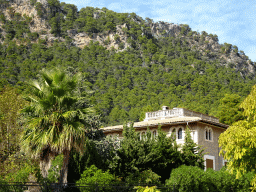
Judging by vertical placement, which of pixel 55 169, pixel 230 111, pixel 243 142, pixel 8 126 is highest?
pixel 230 111

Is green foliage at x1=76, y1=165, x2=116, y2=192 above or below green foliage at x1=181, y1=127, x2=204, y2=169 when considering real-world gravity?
below

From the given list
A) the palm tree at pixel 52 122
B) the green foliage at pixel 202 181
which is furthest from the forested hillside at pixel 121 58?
the palm tree at pixel 52 122

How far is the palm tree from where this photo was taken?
13430 millimetres

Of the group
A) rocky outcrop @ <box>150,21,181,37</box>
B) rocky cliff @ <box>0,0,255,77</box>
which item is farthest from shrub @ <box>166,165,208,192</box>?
rocky outcrop @ <box>150,21,181,37</box>

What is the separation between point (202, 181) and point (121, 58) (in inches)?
3706

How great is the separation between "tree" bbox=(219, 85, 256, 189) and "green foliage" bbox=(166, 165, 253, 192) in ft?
22.3

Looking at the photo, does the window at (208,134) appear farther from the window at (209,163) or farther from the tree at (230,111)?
the tree at (230,111)

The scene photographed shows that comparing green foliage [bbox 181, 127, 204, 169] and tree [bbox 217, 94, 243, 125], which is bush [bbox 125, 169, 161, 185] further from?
tree [bbox 217, 94, 243, 125]

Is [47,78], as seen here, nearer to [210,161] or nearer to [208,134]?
[208,134]

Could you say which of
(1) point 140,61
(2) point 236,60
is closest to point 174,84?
(1) point 140,61

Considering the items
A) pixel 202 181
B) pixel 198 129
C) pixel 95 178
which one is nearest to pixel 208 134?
pixel 198 129

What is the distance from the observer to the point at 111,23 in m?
143

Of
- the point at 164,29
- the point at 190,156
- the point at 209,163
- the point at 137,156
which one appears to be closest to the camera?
the point at 137,156

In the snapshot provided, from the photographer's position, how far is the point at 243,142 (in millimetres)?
10102
